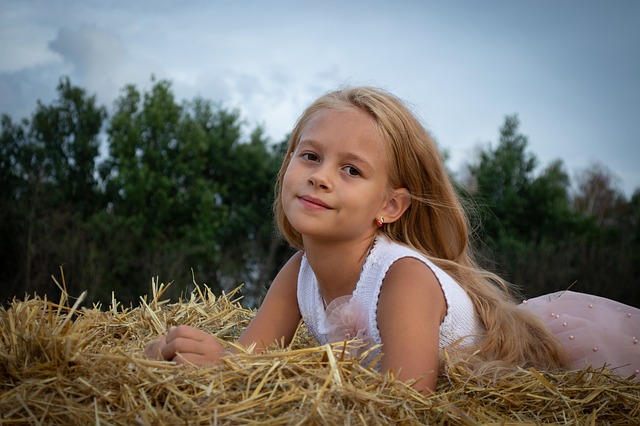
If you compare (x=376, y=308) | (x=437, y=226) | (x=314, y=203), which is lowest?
(x=376, y=308)

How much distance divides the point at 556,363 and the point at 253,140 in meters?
10.3

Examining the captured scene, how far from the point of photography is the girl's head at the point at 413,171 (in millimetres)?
2643

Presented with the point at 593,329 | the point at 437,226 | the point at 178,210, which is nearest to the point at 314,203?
the point at 437,226

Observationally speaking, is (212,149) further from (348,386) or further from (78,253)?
(348,386)

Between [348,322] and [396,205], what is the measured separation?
525mm

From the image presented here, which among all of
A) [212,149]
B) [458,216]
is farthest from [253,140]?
[458,216]

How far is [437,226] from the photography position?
2865mm

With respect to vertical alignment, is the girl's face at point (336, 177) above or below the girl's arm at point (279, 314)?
above

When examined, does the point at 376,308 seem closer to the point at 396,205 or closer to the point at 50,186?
the point at 396,205

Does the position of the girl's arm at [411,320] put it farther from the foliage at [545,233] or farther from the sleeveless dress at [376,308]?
the foliage at [545,233]

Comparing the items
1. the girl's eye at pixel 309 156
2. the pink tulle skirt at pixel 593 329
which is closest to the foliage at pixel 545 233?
the pink tulle skirt at pixel 593 329

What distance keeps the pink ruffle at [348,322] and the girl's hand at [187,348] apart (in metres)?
0.48

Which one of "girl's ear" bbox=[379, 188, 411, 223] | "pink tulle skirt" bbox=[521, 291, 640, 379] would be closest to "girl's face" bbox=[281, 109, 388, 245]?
"girl's ear" bbox=[379, 188, 411, 223]

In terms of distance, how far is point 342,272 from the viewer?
8.93 ft
